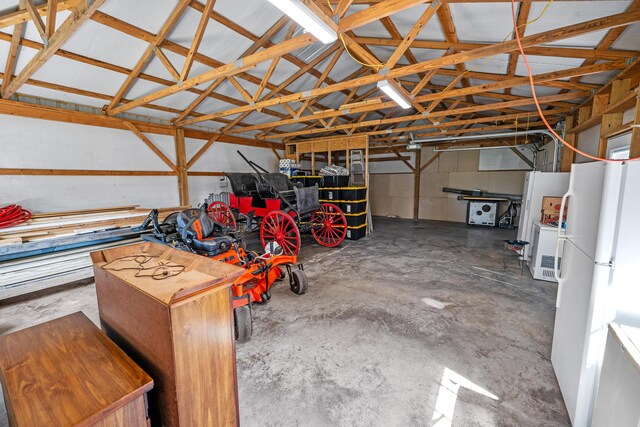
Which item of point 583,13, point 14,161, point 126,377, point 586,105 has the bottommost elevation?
point 126,377

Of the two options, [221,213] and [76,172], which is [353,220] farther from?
[76,172]

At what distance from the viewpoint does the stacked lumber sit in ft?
11.0

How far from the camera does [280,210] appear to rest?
500 centimetres

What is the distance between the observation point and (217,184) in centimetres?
766

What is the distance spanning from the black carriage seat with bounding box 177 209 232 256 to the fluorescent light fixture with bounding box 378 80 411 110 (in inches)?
118

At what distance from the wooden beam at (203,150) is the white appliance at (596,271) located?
7.37m

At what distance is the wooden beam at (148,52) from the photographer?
3401mm

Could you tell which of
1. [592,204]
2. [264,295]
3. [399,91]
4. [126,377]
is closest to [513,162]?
[399,91]

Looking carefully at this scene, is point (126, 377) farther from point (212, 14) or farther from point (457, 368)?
point (212, 14)

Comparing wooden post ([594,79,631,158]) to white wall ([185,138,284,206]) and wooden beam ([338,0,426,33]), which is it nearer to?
wooden beam ([338,0,426,33])

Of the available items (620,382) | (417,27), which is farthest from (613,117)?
(620,382)

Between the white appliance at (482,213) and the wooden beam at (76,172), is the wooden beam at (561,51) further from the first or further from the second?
the wooden beam at (76,172)

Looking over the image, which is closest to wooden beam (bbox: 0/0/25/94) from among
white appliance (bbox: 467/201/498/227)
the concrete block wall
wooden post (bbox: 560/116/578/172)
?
wooden post (bbox: 560/116/578/172)

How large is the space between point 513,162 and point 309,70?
7452 millimetres
